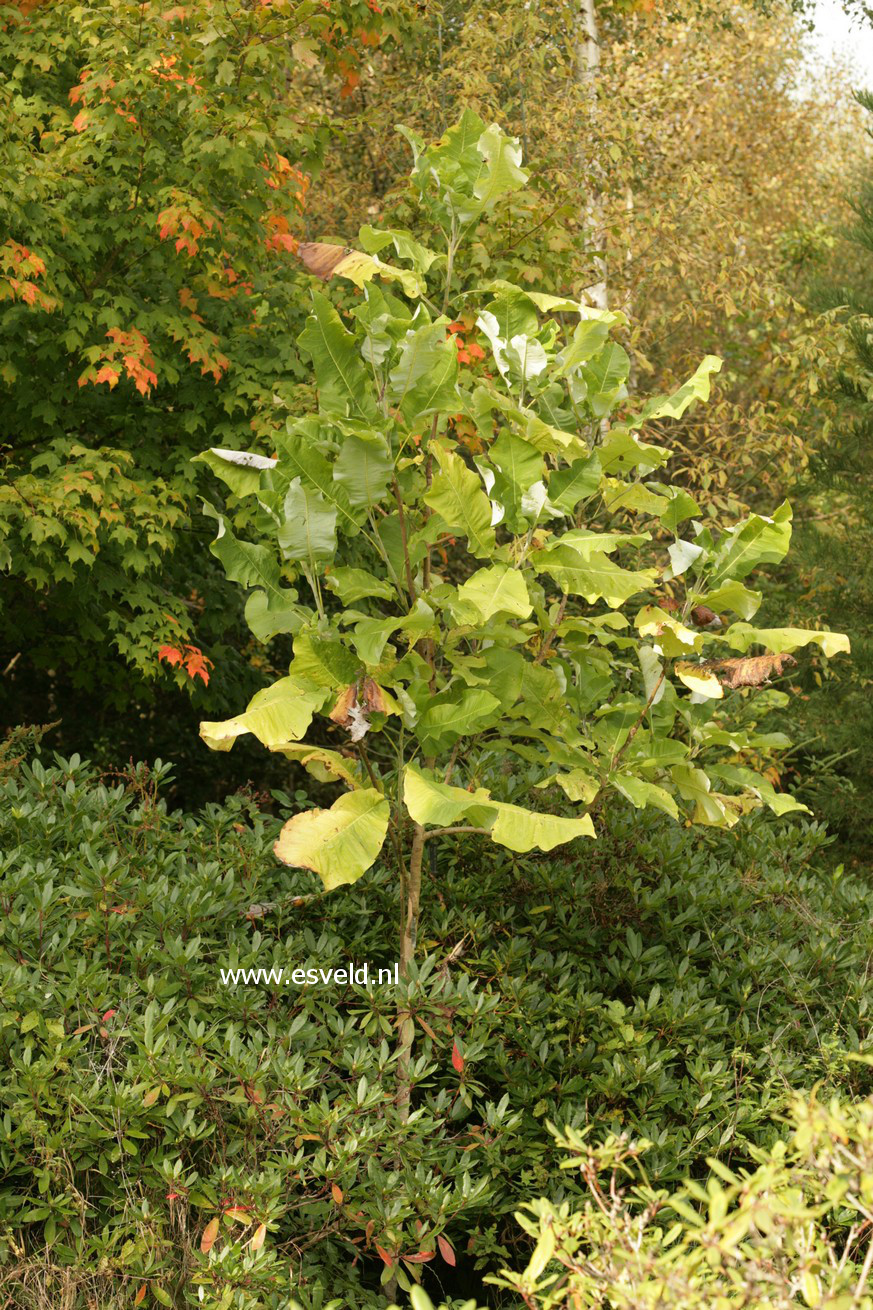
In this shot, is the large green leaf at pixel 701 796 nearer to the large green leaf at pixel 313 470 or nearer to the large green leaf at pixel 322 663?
the large green leaf at pixel 322 663

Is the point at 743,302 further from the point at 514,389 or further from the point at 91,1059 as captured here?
the point at 91,1059

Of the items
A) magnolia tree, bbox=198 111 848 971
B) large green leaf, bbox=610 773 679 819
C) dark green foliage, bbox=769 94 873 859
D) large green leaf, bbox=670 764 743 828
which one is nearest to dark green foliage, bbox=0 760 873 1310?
magnolia tree, bbox=198 111 848 971

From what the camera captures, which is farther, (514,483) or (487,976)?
(487,976)

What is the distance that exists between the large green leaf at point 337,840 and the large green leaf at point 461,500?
30.1 inches

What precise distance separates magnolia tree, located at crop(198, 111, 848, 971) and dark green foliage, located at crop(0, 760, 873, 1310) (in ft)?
1.53

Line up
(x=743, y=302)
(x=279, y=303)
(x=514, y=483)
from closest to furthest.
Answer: (x=514, y=483)
(x=279, y=303)
(x=743, y=302)

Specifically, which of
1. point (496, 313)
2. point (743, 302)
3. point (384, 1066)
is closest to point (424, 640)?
point (496, 313)

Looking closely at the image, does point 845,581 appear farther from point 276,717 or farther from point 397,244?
point 276,717

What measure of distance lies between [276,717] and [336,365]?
3.13 ft

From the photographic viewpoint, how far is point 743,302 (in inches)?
456

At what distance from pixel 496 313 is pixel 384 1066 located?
6.94 ft

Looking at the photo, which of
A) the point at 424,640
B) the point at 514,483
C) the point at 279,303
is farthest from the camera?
the point at 279,303

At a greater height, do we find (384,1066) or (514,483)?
(514,483)

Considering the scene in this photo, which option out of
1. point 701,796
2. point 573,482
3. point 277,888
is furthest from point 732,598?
point 277,888
